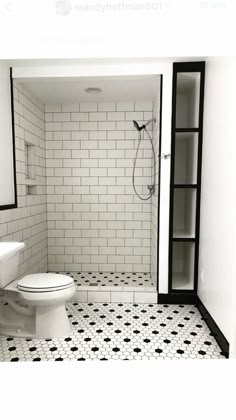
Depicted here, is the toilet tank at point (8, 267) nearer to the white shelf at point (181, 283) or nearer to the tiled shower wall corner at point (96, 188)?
the tiled shower wall corner at point (96, 188)

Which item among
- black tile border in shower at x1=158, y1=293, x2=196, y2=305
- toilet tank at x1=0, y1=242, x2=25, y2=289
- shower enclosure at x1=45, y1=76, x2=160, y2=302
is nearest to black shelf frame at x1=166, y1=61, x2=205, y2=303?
black tile border in shower at x1=158, y1=293, x2=196, y2=305

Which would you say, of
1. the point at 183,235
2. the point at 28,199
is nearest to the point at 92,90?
the point at 28,199

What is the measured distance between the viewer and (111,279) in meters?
2.74

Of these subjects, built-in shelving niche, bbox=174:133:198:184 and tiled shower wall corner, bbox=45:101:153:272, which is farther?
tiled shower wall corner, bbox=45:101:153:272

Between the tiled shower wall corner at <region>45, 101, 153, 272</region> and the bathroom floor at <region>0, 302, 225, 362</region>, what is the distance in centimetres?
96

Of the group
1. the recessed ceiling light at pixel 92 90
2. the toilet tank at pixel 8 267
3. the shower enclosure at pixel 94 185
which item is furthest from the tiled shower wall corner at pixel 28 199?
the recessed ceiling light at pixel 92 90

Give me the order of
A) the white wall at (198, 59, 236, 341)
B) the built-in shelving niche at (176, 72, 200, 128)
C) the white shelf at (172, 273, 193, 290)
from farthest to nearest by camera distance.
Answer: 1. the white shelf at (172, 273, 193, 290)
2. the built-in shelving niche at (176, 72, 200, 128)
3. the white wall at (198, 59, 236, 341)

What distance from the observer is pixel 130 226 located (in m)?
2.93

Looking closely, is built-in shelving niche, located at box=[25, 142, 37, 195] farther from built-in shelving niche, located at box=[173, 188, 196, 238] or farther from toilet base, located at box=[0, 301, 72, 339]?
built-in shelving niche, located at box=[173, 188, 196, 238]

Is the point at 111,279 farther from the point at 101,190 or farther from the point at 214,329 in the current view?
the point at 214,329

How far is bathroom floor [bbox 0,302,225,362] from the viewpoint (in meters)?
1.48

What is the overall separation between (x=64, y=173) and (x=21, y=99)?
0.93 metres

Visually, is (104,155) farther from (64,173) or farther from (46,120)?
(46,120)

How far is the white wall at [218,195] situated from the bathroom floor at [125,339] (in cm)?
20
